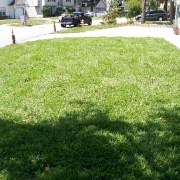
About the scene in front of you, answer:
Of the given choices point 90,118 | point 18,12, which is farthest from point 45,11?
point 90,118

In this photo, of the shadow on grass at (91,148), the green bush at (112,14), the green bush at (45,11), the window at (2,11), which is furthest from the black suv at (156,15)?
the shadow on grass at (91,148)

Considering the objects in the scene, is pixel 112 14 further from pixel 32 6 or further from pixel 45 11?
pixel 32 6

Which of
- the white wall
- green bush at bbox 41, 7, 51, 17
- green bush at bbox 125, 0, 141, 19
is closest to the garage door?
the white wall

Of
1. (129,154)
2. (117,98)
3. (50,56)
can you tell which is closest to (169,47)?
(50,56)

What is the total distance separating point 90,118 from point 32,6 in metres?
59.9

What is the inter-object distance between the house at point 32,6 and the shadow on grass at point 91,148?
5383 cm

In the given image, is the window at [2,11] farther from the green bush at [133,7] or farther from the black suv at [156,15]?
the black suv at [156,15]

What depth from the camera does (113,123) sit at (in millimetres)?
5824

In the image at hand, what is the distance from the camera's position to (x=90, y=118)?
19.8 ft

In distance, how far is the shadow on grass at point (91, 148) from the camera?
436cm

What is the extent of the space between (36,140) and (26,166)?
78 cm

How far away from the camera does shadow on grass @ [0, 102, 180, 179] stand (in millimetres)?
4363

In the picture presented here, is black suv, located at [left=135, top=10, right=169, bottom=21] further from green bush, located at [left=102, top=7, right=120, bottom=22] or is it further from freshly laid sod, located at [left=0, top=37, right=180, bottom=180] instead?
freshly laid sod, located at [left=0, top=37, right=180, bottom=180]

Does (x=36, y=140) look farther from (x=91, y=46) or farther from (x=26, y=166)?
(x=91, y=46)
